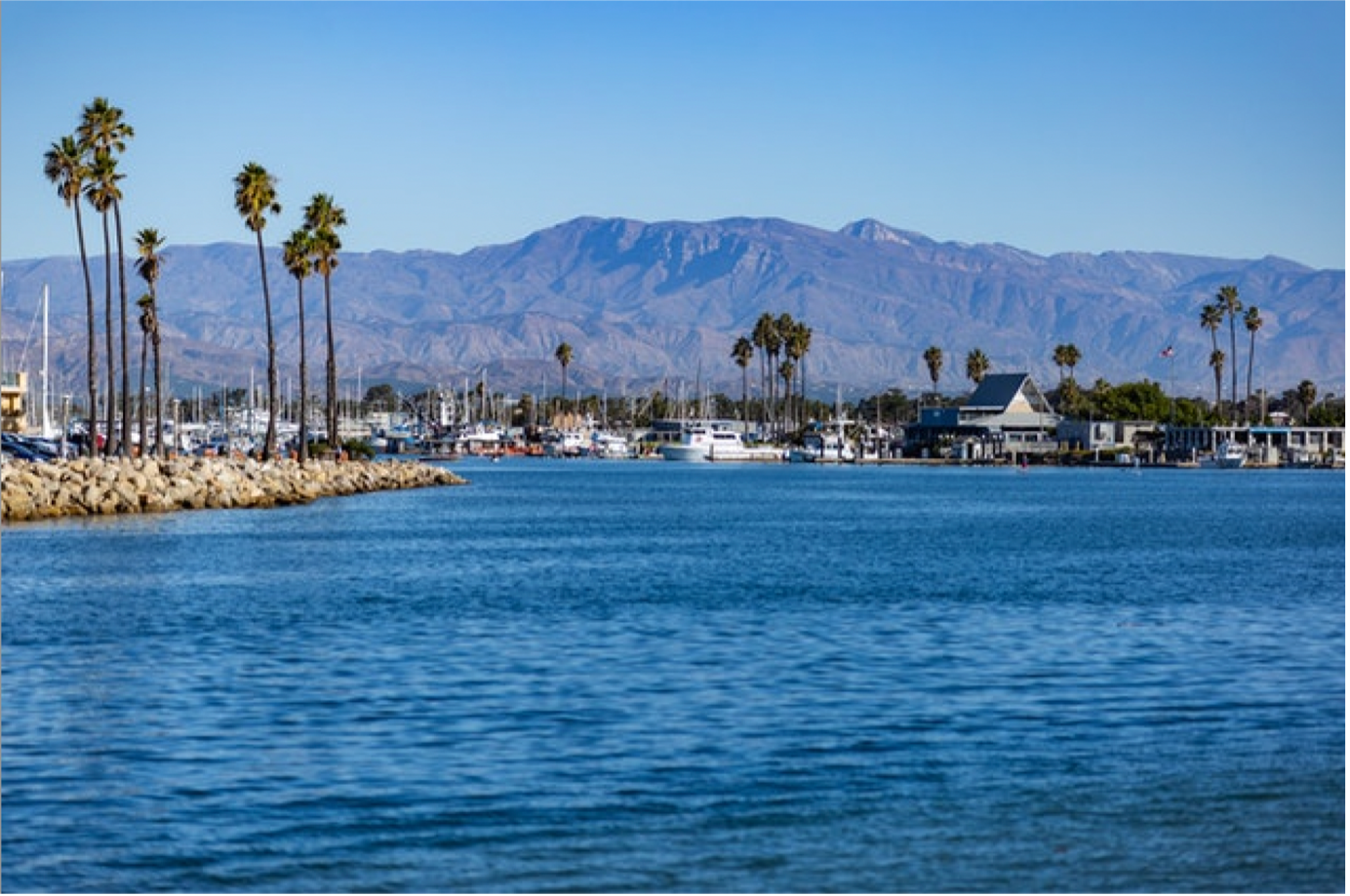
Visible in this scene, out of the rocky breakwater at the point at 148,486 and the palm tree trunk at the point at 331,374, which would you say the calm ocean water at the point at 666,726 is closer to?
the rocky breakwater at the point at 148,486

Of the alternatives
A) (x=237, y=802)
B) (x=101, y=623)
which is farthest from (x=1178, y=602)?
(x=237, y=802)

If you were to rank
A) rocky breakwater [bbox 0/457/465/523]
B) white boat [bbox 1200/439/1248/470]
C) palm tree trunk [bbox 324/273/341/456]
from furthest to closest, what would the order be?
white boat [bbox 1200/439/1248/470]
palm tree trunk [bbox 324/273/341/456]
rocky breakwater [bbox 0/457/465/523]

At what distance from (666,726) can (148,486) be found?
55964mm

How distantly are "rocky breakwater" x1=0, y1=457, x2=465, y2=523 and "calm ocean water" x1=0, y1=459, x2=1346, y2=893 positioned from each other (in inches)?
719

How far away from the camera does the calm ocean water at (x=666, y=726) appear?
688 inches

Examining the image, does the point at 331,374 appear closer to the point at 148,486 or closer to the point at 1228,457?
the point at 148,486

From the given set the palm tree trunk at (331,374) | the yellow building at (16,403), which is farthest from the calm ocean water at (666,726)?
the yellow building at (16,403)

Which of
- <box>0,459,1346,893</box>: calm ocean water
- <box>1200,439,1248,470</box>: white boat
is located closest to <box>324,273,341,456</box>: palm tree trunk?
<box>0,459,1346,893</box>: calm ocean water

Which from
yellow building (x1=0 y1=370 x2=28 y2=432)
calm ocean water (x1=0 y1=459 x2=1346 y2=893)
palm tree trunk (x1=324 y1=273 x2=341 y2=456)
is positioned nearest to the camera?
calm ocean water (x1=0 y1=459 x2=1346 y2=893)

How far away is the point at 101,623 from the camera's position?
3566 cm

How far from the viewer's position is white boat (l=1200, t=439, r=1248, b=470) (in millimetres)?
192750

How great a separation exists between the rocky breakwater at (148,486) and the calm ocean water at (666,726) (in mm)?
18257

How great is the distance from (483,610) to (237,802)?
64.6 ft

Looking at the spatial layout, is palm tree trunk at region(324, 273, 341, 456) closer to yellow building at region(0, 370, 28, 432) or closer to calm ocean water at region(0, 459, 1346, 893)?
yellow building at region(0, 370, 28, 432)
